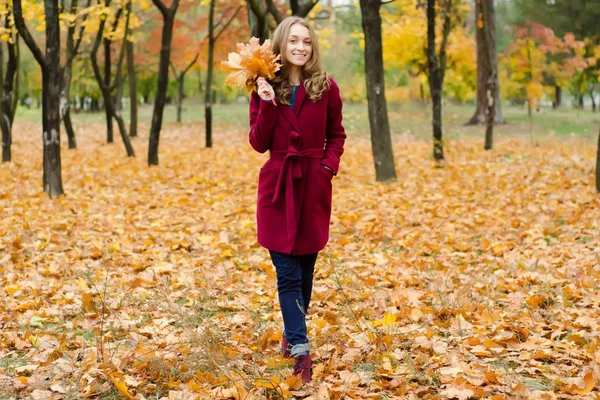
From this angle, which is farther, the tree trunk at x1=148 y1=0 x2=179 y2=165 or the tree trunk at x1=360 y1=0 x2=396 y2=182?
the tree trunk at x1=148 y1=0 x2=179 y2=165

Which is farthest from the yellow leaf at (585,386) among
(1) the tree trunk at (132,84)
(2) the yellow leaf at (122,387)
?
(1) the tree trunk at (132,84)

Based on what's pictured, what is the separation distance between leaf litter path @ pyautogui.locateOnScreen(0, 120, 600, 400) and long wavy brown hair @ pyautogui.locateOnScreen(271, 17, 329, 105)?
1.27 metres

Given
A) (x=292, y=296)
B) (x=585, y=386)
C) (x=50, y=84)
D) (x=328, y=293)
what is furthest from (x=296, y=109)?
(x=50, y=84)

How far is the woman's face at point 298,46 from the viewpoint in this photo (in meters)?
3.87

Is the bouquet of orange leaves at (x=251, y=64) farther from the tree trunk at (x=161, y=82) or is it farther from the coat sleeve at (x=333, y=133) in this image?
the tree trunk at (x=161, y=82)

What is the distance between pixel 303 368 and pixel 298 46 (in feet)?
5.81

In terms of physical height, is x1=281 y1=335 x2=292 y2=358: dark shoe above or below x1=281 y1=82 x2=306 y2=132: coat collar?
below

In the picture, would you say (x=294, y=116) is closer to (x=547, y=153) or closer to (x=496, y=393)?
(x=496, y=393)

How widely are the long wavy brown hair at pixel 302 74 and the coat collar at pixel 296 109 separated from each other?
30mm

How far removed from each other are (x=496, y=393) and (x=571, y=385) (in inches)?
14.1

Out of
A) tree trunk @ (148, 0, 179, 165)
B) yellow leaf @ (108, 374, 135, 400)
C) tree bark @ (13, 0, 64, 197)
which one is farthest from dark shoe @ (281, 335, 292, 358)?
tree trunk @ (148, 0, 179, 165)

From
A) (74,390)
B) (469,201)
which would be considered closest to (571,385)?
(74,390)

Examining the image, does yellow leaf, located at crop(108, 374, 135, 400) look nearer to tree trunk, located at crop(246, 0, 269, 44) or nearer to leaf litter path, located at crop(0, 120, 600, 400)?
leaf litter path, located at crop(0, 120, 600, 400)

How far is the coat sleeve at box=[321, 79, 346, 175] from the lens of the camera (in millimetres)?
3951
